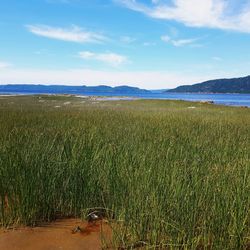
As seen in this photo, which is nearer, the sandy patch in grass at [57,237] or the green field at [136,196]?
the green field at [136,196]

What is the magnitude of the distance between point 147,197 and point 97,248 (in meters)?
0.97

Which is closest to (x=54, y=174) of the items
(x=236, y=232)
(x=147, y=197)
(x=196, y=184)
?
(x=147, y=197)

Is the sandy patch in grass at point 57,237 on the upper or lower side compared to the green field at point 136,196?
lower

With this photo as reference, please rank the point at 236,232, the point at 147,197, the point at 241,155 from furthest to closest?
the point at 241,155 < the point at 147,197 < the point at 236,232

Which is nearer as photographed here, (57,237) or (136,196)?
(136,196)

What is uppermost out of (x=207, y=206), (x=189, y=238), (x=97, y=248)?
(x=207, y=206)

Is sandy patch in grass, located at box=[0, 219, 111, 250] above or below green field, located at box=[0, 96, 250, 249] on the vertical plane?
below

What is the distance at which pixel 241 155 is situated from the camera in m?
6.83

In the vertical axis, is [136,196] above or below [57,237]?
above

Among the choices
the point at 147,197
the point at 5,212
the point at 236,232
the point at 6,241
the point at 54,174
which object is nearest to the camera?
the point at 236,232

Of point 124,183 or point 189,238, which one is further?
point 124,183

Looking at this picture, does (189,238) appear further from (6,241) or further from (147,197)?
(6,241)

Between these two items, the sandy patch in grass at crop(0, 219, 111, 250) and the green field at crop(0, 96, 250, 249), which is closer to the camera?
the green field at crop(0, 96, 250, 249)

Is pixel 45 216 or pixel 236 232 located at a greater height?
pixel 236 232
